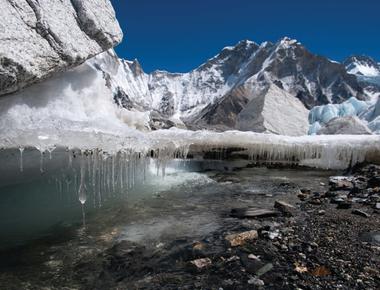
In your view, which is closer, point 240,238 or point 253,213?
point 240,238

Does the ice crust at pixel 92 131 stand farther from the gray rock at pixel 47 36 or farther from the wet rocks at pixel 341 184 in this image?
the wet rocks at pixel 341 184

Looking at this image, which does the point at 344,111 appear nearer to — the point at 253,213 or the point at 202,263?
the point at 253,213

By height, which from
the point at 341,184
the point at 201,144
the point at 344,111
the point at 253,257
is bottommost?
the point at 253,257

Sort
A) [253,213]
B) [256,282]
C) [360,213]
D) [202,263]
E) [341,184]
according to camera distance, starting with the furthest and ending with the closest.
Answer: [341,184], [253,213], [360,213], [202,263], [256,282]

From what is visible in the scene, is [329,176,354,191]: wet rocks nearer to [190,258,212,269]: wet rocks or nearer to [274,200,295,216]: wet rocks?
[274,200,295,216]: wet rocks

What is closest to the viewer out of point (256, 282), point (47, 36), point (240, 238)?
point (256, 282)

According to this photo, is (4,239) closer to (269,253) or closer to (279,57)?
(269,253)

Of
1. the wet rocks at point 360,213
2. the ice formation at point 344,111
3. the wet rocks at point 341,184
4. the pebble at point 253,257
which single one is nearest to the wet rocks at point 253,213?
the wet rocks at point 360,213

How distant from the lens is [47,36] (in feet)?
31.7

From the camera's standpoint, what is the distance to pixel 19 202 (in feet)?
34.7

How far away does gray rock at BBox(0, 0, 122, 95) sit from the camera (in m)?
8.48

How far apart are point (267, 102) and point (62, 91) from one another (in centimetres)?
3487

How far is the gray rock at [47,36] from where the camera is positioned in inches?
334

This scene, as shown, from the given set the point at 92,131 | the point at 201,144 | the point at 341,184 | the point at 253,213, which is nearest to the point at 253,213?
the point at 253,213
